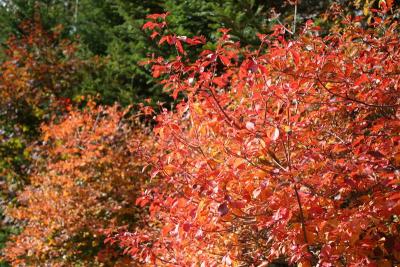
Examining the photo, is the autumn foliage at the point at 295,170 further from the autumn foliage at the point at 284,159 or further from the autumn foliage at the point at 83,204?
the autumn foliage at the point at 83,204

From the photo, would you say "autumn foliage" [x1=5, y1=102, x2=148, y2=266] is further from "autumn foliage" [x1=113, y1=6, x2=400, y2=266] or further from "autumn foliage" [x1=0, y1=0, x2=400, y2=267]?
"autumn foliage" [x1=113, y1=6, x2=400, y2=266]

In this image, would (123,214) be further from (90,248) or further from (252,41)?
(252,41)

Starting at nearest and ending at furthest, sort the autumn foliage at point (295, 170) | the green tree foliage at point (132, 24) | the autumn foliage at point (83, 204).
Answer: the autumn foliage at point (295, 170) → the autumn foliage at point (83, 204) → the green tree foliage at point (132, 24)

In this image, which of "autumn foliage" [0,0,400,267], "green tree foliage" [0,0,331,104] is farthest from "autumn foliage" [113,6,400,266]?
"green tree foliage" [0,0,331,104]

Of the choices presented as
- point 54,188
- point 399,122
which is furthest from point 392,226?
point 54,188

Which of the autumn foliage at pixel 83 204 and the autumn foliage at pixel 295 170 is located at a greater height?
the autumn foliage at pixel 295 170

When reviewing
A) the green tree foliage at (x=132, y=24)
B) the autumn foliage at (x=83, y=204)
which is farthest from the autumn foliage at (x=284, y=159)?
the green tree foliage at (x=132, y=24)

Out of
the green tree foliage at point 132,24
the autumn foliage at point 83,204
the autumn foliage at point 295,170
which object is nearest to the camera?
the autumn foliage at point 295,170

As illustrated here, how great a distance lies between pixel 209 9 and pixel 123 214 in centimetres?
497

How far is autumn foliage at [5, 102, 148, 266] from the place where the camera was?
6.50m

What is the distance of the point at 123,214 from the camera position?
7.03 m

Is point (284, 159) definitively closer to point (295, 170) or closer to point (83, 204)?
point (295, 170)

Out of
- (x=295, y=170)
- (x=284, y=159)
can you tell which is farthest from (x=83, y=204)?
(x=295, y=170)

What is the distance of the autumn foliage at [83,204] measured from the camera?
256 inches
